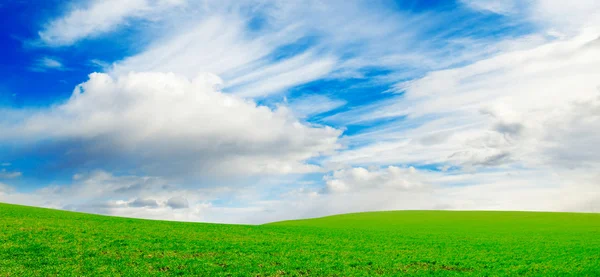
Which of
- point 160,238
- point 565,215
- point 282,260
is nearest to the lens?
point 282,260

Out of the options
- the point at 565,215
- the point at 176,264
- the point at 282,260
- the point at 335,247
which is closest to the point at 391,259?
the point at 335,247

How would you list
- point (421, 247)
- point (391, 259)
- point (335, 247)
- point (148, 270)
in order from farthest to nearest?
1. point (421, 247)
2. point (335, 247)
3. point (391, 259)
4. point (148, 270)

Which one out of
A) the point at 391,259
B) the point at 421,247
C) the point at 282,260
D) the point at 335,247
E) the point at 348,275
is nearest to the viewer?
the point at 348,275

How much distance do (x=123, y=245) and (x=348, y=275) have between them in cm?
1486

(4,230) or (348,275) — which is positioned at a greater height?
(4,230)

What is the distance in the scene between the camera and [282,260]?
2897cm

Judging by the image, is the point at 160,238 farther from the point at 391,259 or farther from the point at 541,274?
the point at 541,274

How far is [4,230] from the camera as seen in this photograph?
33.7 m

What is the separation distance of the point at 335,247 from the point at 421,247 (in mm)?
8383

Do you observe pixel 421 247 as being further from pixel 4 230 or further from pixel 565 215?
pixel 565 215

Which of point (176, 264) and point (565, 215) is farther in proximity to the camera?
point (565, 215)

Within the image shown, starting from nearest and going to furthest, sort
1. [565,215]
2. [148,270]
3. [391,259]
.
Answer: [148,270] → [391,259] → [565,215]

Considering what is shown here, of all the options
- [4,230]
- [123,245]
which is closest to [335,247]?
[123,245]

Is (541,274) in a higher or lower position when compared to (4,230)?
lower
